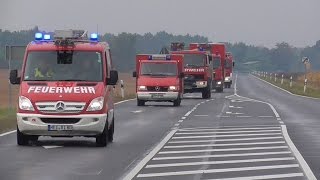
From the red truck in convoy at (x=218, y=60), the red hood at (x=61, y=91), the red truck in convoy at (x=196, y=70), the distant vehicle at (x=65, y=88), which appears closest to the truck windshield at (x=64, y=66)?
the distant vehicle at (x=65, y=88)

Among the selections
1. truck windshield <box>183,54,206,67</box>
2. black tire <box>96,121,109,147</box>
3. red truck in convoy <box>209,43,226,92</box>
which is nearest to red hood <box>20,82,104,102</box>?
black tire <box>96,121,109,147</box>

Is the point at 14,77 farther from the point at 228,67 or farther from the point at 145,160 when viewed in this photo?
the point at 228,67

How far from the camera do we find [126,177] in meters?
12.2

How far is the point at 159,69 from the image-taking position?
3909cm

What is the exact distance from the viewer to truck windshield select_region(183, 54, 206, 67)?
4891cm

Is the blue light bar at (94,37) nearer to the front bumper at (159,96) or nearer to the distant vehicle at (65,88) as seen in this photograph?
the distant vehicle at (65,88)

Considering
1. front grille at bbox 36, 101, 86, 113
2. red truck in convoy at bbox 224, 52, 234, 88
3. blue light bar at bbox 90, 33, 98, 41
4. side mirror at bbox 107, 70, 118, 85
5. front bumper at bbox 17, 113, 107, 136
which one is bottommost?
red truck in convoy at bbox 224, 52, 234, 88

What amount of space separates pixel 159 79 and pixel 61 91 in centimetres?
2153

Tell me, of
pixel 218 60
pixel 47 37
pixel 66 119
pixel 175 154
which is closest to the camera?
pixel 175 154

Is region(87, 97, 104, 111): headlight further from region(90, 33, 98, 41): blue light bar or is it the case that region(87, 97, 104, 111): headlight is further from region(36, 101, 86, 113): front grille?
region(90, 33, 98, 41): blue light bar

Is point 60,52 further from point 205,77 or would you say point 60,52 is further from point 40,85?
point 205,77

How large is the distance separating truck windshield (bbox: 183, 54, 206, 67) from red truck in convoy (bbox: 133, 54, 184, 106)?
938 cm

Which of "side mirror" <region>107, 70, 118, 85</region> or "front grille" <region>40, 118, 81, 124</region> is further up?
"side mirror" <region>107, 70, 118, 85</region>

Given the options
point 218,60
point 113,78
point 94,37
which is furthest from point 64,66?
point 218,60
